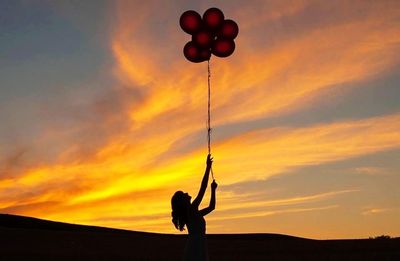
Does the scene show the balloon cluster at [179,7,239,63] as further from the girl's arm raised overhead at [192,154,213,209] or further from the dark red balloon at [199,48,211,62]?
the girl's arm raised overhead at [192,154,213,209]

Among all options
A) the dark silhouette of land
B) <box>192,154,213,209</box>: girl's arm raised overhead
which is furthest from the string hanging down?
the dark silhouette of land

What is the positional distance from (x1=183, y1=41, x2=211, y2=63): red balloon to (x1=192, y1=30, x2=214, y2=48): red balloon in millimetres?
100

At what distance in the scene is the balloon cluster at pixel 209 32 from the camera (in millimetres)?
10086

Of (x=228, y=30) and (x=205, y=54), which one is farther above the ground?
(x=228, y=30)

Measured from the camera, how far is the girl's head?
930cm

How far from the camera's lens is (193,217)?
30.5ft

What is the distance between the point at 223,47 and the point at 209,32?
296 millimetres

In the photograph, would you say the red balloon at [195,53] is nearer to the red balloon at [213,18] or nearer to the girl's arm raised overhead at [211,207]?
the red balloon at [213,18]

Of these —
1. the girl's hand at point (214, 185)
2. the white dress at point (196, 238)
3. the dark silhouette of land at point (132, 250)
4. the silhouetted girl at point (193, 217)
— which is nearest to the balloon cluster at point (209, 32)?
the silhouetted girl at point (193, 217)

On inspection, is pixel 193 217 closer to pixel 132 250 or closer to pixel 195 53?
pixel 195 53

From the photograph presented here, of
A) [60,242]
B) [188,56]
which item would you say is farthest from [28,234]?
[188,56]

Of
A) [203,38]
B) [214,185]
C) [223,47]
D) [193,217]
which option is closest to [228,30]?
[223,47]

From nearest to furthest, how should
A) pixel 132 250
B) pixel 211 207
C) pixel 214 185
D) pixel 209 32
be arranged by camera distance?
pixel 211 207 < pixel 214 185 < pixel 209 32 < pixel 132 250

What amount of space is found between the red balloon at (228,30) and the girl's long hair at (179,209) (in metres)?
2.43
